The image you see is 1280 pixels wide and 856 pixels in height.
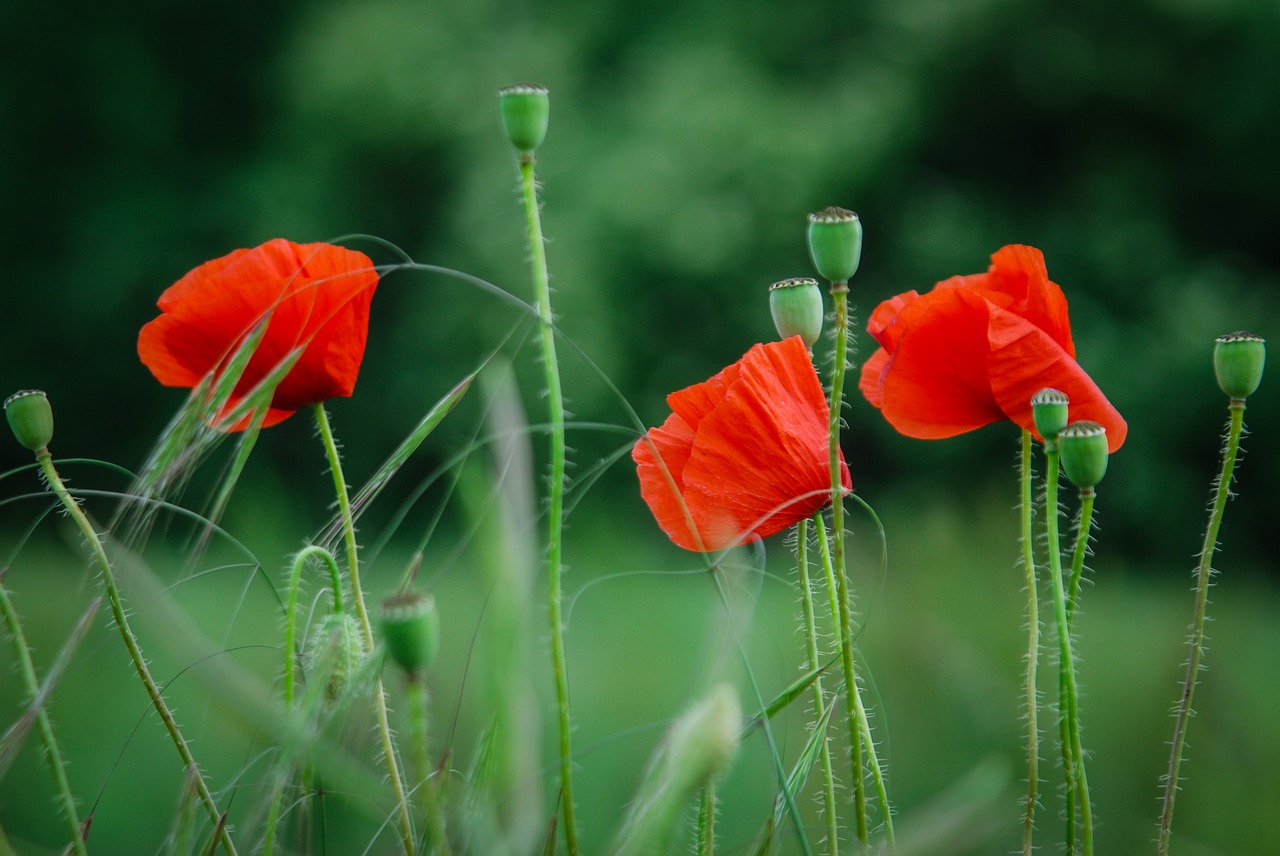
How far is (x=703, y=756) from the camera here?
0.76 ft

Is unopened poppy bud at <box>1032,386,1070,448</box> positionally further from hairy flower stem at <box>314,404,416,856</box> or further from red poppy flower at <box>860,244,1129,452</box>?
hairy flower stem at <box>314,404,416,856</box>

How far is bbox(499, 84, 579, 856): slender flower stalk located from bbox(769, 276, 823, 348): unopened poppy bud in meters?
0.12

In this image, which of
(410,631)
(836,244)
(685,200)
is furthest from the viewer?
(685,200)

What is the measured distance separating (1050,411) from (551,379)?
0.15 metres

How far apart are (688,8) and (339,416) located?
58.5 inches

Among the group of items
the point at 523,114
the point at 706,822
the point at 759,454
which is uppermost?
the point at 523,114

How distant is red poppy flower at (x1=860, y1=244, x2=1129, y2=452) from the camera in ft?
1.37

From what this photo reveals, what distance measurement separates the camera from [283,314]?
0.45m

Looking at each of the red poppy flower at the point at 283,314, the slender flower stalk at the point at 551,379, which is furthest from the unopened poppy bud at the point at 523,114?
the red poppy flower at the point at 283,314

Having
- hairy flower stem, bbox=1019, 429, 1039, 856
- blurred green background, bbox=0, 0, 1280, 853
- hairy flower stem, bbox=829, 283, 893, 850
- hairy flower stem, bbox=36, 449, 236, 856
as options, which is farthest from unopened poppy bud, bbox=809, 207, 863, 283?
blurred green background, bbox=0, 0, 1280, 853

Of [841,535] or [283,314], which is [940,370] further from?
[283,314]

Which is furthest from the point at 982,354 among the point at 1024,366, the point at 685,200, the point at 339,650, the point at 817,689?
the point at 685,200

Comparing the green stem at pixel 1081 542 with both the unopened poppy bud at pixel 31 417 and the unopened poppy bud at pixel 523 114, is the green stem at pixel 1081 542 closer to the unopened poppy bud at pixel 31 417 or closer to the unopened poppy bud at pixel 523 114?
the unopened poppy bud at pixel 523 114

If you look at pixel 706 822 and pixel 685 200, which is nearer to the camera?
pixel 706 822
